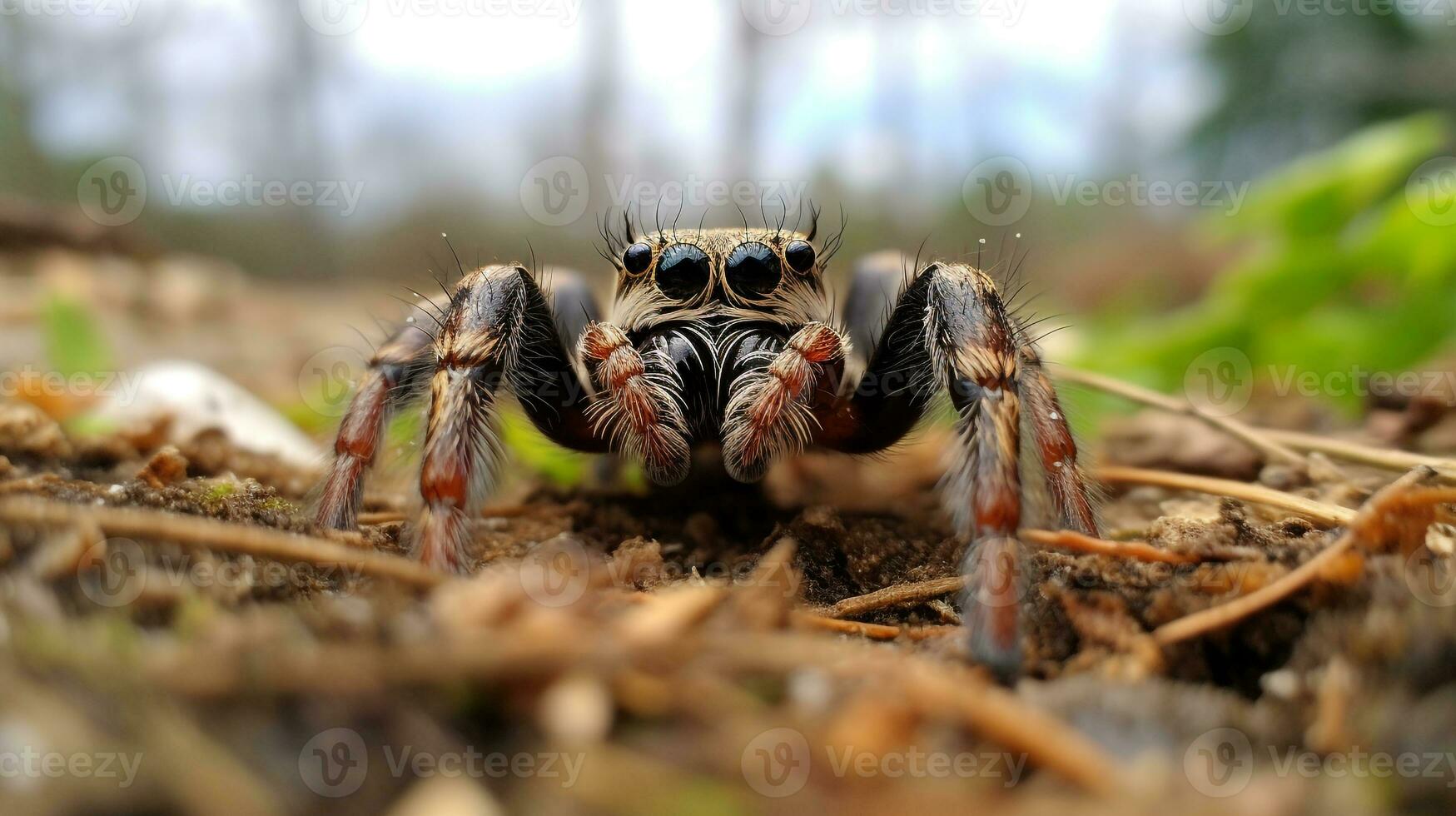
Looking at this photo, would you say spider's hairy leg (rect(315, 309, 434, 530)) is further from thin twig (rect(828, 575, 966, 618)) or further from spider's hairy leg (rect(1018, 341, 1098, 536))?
spider's hairy leg (rect(1018, 341, 1098, 536))

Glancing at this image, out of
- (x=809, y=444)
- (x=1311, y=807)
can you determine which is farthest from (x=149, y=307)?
(x=1311, y=807)

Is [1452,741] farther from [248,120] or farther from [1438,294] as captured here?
[248,120]

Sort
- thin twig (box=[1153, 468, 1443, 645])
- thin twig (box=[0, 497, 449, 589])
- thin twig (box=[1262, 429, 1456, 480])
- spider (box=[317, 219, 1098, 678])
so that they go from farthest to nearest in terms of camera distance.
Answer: thin twig (box=[1262, 429, 1456, 480]) < spider (box=[317, 219, 1098, 678]) < thin twig (box=[1153, 468, 1443, 645]) < thin twig (box=[0, 497, 449, 589])

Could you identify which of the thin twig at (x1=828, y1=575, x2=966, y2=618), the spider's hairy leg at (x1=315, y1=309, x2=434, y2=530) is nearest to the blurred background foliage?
the thin twig at (x1=828, y1=575, x2=966, y2=618)

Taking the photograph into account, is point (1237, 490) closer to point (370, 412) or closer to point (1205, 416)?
point (1205, 416)

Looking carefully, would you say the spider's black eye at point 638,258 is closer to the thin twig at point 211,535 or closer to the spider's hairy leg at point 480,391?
the spider's hairy leg at point 480,391


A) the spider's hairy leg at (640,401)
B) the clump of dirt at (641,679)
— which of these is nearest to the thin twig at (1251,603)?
the clump of dirt at (641,679)
